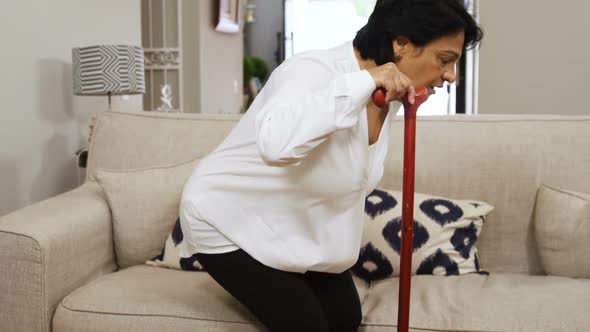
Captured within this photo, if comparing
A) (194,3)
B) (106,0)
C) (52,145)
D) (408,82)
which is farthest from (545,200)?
(194,3)

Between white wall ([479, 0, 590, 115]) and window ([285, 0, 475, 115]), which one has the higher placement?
window ([285, 0, 475, 115])

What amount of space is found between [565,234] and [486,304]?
0.41 meters

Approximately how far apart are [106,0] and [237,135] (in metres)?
2.77

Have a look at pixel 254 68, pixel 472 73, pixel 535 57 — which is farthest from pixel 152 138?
pixel 254 68

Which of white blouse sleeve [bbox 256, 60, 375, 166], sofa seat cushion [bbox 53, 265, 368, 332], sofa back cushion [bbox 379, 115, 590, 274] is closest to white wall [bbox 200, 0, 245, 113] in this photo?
sofa back cushion [bbox 379, 115, 590, 274]

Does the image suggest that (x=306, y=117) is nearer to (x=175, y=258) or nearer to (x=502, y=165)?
(x=175, y=258)

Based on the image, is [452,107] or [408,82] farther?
[452,107]

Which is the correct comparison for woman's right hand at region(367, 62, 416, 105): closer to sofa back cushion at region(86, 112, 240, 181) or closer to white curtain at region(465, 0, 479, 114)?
sofa back cushion at region(86, 112, 240, 181)

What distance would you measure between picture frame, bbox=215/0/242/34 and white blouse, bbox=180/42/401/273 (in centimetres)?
497

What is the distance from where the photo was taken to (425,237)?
188cm

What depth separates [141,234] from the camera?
1974 mm

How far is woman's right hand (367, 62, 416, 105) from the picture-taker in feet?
3.68

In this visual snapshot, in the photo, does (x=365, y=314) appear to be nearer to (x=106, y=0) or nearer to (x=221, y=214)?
(x=221, y=214)

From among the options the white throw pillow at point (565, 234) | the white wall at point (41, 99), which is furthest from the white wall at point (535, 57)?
the white wall at point (41, 99)
